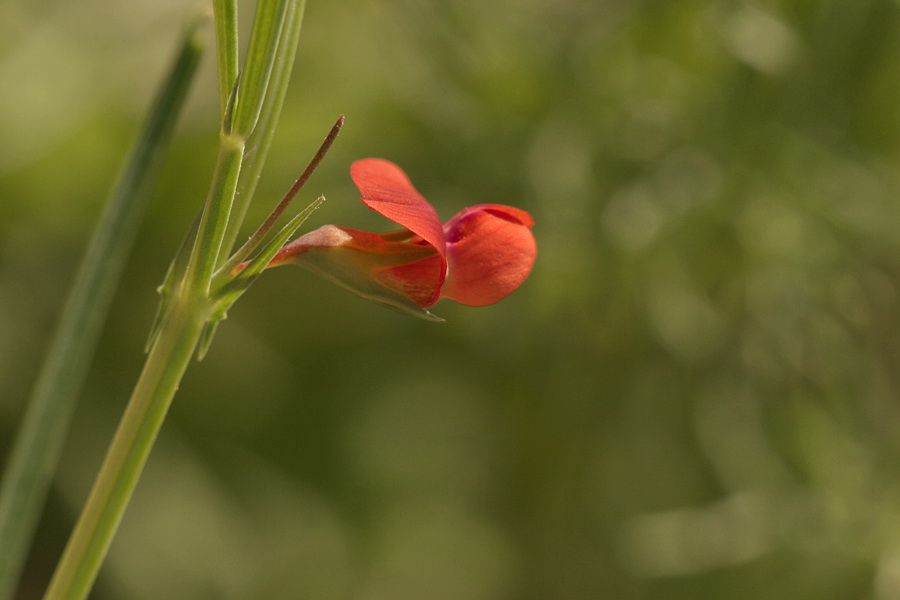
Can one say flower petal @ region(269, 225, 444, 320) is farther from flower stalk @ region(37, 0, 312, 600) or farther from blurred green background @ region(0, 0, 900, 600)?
blurred green background @ region(0, 0, 900, 600)

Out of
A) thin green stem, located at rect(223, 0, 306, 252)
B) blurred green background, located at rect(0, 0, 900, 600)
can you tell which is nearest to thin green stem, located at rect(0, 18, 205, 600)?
thin green stem, located at rect(223, 0, 306, 252)

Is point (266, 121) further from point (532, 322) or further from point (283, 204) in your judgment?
point (532, 322)

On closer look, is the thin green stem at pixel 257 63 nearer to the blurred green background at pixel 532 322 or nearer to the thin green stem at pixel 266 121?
the thin green stem at pixel 266 121

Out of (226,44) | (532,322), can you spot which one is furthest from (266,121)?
(532,322)

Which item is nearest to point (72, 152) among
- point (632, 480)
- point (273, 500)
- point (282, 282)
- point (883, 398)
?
point (282, 282)

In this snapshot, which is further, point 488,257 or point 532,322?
point 532,322

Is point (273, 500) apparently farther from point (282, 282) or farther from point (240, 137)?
point (240, 137)
